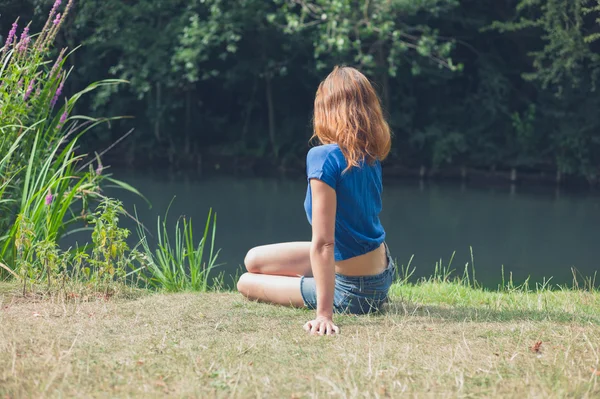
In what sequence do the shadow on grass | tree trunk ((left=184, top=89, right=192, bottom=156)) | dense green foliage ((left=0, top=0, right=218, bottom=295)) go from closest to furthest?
the shadow on grass < dense green foliage ((left=0, top=0, right=218, bottom=295)) < tree trunk ((left=184, top=89, right=192, bottom=156))

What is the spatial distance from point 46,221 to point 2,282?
15.6 inches

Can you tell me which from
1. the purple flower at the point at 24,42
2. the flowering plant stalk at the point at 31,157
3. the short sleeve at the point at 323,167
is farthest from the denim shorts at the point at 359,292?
the purple flower at the point at 24,42

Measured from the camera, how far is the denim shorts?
11.2 ft

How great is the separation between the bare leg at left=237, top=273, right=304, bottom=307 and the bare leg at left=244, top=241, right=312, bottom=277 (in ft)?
0.19

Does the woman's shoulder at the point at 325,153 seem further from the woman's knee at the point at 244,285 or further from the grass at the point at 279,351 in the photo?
the woman's knee at the point at 244,285

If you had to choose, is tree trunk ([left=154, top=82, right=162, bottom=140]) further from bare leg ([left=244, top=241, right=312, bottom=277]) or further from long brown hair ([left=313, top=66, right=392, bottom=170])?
long brown hair ([left=313, top=66, right=392, bottom=170])

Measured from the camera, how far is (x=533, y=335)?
9.95 ft

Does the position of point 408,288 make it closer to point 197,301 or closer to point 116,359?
point 197,301

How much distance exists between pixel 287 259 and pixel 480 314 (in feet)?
3.03

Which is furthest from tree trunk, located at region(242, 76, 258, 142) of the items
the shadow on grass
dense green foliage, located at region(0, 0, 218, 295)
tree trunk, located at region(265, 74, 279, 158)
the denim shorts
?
the denim shorts

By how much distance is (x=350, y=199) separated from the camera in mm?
3273

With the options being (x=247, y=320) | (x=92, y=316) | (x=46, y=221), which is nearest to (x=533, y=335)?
(x=247, y=320)

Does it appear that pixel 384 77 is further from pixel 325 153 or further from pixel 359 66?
pixel 325 153

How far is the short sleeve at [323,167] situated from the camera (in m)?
3.13
